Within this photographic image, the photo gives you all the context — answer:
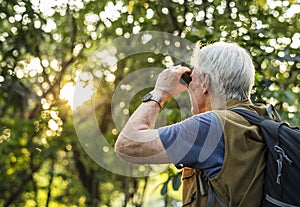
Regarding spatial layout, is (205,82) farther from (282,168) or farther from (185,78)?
(282,168)

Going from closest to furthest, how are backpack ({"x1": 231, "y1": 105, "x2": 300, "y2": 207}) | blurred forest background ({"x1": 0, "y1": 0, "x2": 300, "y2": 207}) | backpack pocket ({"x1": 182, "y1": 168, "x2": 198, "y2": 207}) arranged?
backpack ({"x1": 231, "y1": 105, "x2": 300, "y2": 207}) < backpack pocket ({"x1": 182, "y1": 168, "x2": 198, "y2": 207}) < blurred forest background ({"x1": 0, "y1": 0, "x2": 300, "y2": 207})

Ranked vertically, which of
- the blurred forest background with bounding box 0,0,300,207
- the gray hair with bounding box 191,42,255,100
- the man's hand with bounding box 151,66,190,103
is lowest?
the blurred forest background with bounding box 0,0,300,207

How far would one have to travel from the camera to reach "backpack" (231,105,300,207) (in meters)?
1.86

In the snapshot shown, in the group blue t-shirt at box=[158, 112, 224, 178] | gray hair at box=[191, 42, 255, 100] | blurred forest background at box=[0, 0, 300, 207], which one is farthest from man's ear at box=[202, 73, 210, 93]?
blurred forest background at box=[0, 0, 300, 207]

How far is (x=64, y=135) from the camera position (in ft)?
17.4

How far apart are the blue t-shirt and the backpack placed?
0.15 m

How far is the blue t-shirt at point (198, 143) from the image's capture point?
1901 millimetres

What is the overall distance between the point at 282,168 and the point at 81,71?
3.73 m

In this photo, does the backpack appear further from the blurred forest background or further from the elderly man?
the blurred forest background

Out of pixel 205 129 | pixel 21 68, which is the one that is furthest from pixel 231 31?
pixel 21 68

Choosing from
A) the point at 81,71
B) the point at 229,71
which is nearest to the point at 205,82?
the point at 229,71

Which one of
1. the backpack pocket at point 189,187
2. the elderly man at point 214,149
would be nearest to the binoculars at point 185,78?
the elderly man at point 214,149

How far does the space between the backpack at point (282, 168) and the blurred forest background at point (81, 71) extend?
1307 millimetres

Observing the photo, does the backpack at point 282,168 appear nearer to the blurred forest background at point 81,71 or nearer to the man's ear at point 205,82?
the man's ear at point 205,82
